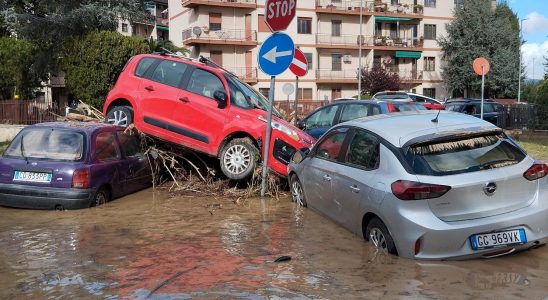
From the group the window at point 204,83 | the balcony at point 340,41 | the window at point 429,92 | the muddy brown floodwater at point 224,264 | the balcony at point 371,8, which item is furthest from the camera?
the window at point 429,92

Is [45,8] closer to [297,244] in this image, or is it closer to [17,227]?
[17,227]

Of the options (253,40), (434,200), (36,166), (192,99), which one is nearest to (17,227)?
(36,166)

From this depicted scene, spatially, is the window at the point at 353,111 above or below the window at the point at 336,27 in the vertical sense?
below

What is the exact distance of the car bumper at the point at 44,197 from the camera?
8.00 m

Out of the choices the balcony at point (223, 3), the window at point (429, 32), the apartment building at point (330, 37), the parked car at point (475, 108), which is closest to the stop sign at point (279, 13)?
the parked car at point (475, 108)

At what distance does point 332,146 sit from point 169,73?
4.32 meters

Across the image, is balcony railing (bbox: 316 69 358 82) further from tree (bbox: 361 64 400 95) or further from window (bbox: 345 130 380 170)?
window (bbox: 345 130 380 170)

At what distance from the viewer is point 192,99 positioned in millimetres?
9648

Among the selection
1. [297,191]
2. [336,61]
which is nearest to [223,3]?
[336,61]

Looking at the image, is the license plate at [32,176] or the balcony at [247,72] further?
the balcony at [247,72]

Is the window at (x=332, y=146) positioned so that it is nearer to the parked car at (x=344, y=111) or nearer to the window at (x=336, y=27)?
the parked car at (x=344, y=111)

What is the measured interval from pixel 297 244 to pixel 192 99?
4.39 meters

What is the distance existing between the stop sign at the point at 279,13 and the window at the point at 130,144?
3.32 metres

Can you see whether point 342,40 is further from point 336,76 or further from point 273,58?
point 273,58
